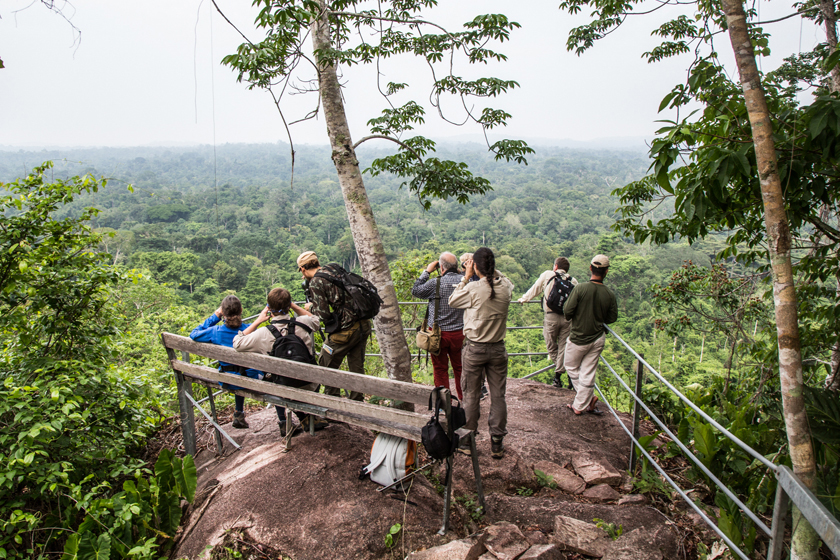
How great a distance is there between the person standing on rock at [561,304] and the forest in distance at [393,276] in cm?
97

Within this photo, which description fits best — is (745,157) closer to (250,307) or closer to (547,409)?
(547,409)

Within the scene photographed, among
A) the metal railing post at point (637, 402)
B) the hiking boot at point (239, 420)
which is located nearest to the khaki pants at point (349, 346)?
the hiking boot at point (239, 420)

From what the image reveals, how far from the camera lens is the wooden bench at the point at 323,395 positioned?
235 centimetres

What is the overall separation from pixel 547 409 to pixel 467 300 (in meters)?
1.81

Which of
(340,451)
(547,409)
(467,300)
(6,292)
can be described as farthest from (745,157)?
(6,292)

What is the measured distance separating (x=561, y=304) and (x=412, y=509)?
269cm

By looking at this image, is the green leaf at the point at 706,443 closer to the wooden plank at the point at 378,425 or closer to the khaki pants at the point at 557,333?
the wooden plank at the point at 378,425

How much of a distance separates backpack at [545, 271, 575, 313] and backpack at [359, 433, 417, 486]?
8.02ft

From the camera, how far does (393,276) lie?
1059 centimetres

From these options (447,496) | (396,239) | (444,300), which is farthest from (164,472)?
(396,239)

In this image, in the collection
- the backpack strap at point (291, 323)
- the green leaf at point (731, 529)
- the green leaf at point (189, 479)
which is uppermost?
the backpack strap at point (291, 323)

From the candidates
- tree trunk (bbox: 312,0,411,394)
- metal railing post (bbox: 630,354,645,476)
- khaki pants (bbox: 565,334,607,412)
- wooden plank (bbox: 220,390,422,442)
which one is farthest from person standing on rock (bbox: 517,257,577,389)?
wooden plank (bbox: 220,390,422,442)

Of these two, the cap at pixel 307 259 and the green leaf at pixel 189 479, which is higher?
the cap at pixel 307 259

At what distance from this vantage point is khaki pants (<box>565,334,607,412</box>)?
410 centimetres
